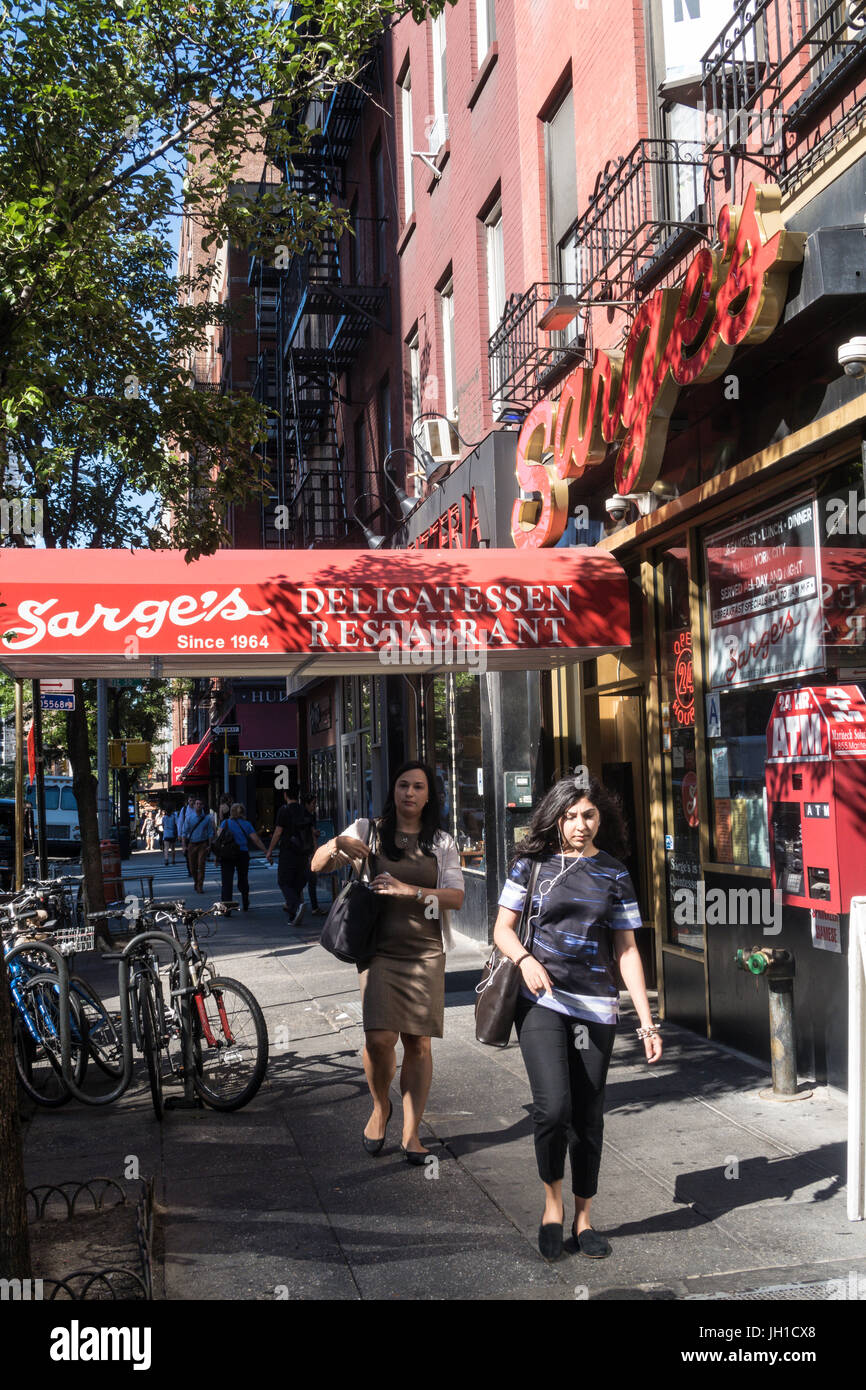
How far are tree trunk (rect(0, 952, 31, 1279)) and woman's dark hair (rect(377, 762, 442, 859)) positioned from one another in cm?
222

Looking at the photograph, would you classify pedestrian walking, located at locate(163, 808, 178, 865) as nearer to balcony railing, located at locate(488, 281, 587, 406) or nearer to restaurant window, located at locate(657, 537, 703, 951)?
balcony railing, located at locate(488, 281, 587, 406)

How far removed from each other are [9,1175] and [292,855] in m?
12.7

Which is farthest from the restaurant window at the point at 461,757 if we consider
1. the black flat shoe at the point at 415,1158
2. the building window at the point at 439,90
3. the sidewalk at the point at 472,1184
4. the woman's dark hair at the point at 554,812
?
the woman's dark hair at the point at 554,812

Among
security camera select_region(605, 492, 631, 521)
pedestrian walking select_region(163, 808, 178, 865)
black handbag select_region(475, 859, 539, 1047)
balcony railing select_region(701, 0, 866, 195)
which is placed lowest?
pedestrian walking select_region(163, 808, 178, 865)

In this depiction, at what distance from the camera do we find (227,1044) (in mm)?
7309

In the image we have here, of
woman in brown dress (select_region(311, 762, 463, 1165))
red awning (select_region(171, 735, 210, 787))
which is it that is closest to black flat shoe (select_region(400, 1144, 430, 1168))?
woman in brown dress (select_region(311, 762, 463, 1165))

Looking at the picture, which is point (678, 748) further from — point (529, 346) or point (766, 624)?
point (529, 346)

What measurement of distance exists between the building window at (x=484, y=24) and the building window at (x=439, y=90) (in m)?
1.61

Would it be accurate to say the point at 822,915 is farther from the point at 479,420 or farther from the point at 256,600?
the point at 479,420

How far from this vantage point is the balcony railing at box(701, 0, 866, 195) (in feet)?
20.6

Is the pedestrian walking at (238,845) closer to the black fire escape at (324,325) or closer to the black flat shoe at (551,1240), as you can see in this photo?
the black fire escape at (324,325)

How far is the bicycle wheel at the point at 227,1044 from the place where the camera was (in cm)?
712

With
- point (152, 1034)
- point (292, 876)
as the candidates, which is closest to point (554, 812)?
point (152, 1034)

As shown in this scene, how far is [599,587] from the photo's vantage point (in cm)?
945
